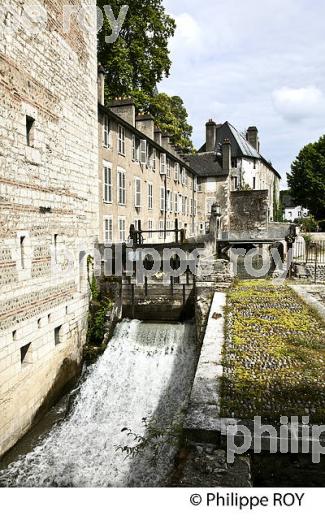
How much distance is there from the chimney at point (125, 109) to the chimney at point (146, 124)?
2.54 metres

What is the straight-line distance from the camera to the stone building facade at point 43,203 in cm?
748

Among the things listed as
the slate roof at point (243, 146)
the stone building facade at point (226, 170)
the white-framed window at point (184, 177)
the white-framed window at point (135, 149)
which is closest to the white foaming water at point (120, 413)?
the white-framed window at point (135, 149)

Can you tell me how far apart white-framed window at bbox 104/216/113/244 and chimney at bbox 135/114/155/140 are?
7099 mm

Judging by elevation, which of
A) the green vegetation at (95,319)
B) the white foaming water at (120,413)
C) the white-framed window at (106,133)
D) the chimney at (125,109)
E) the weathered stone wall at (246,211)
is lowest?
the white foaming water at (120,413)

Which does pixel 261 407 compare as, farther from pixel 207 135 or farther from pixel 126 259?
pixel 207 135

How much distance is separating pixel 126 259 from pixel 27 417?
6.84 meters

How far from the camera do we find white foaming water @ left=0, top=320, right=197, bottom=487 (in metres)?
6.74

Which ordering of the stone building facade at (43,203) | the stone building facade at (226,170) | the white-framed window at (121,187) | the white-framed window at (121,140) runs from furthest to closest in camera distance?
the stone building facade at (226,170) → the white-framed window at (121,187) → the white-framed window at (121,140) → the stone building facade at (43,203)

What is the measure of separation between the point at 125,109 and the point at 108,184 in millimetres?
4643

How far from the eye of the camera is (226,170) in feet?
108

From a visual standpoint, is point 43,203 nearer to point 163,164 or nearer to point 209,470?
point 209,470

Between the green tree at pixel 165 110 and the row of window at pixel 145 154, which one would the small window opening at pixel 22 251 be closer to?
the row of window at pixel 145 154

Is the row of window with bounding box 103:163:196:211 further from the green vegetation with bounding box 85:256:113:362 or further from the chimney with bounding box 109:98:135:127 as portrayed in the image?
the green vegetation with bounding box 85:256:113:362

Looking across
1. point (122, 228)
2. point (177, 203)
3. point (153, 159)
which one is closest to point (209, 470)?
point (122, 228)
